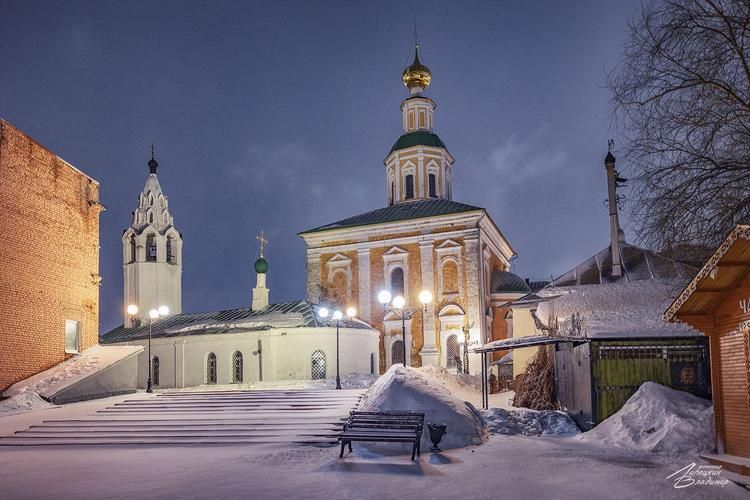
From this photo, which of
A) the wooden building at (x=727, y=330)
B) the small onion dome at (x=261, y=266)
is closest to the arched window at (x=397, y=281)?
the small onion dome at (x=261, y=266)

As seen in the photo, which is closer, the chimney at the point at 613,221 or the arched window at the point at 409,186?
the chimney at the point at 613,221

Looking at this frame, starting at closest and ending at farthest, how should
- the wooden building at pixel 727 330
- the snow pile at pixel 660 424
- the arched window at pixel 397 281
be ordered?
the wooden building at pixel 727 330
the snow pile at pixel 660 424
the arched window at pixel 397 281

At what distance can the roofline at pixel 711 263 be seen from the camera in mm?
9297

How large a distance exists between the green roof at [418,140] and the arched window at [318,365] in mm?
17893

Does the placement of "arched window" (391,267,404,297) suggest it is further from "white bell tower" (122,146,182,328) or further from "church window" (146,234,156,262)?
"church window" (146,234,156,262)

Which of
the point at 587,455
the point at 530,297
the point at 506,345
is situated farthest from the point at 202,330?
the point at 587,455

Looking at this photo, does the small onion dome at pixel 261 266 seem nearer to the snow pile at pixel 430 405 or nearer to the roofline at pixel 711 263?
the snow pile at pixel 430 405

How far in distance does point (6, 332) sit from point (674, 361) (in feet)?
66.7

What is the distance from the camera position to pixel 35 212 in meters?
24.2

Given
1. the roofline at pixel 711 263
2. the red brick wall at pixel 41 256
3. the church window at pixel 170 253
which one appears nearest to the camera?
the roofline at pixel 711 263

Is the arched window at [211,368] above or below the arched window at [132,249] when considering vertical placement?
below

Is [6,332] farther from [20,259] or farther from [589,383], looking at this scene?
[589,383]

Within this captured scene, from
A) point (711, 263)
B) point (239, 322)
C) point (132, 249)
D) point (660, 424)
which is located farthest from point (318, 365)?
point (711, 263)

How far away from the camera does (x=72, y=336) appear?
2645cm
